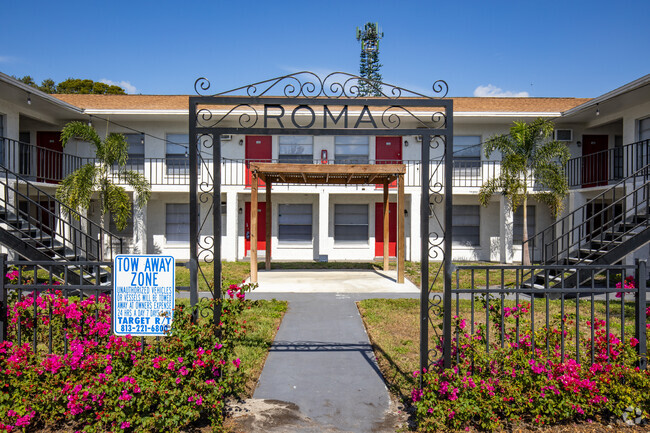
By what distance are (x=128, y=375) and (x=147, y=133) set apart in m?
14.8

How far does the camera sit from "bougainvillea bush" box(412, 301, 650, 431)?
3.78m

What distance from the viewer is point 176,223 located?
17750 millimetres

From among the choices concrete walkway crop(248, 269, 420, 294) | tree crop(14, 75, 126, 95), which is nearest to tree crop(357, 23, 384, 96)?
tree crop(14, 75, 126, 95)

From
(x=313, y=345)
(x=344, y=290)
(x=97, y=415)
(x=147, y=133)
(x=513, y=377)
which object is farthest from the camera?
(x=147, y=133)

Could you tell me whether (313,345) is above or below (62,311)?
below

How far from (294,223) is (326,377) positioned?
12.9 m

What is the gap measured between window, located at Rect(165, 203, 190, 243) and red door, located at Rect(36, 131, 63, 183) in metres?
3.89

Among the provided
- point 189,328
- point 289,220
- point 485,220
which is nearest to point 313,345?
point 189,328

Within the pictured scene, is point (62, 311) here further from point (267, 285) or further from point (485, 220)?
point (485, 220)

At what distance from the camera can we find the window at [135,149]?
57.1ft

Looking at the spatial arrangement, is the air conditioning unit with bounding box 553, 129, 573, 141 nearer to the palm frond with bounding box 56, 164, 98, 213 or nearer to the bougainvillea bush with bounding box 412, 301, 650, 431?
the bougainvillea bush with bounding box 412, 301, 650, 431

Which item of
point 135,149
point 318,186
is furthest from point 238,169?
point 135,149

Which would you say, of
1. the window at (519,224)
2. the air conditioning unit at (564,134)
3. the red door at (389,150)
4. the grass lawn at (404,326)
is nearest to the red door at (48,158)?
the red door at (389,150)

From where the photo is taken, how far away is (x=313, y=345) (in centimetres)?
625
